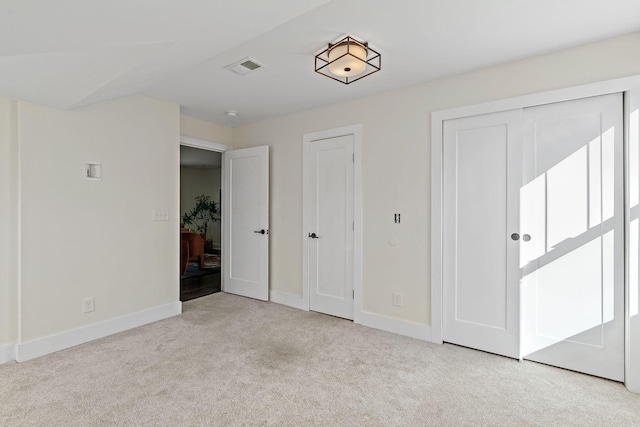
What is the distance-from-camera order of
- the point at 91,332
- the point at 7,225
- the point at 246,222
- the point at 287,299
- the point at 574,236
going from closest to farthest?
the point at 574,236 < the point at 7,225 < the point at 91,332 < the point at 287,299 < the point at 246,222

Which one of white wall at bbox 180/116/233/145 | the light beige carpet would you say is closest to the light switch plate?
white wall at bbox 180/116/233/145

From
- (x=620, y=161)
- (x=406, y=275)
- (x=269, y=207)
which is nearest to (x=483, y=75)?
(x=620, y=161)

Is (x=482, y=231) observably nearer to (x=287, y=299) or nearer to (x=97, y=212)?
(x=287, y=299)

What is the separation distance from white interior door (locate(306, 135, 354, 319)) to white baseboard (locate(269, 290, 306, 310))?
16 centimetres

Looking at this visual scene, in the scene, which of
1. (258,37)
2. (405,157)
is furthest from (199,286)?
(258,37)

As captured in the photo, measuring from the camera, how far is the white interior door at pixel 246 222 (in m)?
4.16

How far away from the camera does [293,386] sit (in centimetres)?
215

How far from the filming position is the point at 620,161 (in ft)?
7.29

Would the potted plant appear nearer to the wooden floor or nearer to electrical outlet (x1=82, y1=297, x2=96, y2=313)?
the wooden floor

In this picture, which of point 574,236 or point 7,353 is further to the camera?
point 7,353

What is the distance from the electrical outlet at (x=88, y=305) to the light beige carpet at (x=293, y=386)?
301mm

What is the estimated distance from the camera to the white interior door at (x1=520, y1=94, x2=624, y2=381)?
224 centimetres

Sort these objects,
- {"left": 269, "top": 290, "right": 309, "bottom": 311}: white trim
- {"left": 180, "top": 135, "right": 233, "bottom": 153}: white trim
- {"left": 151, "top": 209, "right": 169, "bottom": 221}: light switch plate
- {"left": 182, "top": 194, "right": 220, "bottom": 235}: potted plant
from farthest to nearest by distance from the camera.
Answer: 1. {"left": 182, "top": 194, "right": 220, "bottom": 235}: potted plant
2. {"left": 180, "top": 135, "right": 233, "bottom": 153}: white trim
3. {"left": 269, "top": 290, "right": 309, "bottom": 311}: white trim
4. {"left": 151, "top": 209, "right": 169, "bottom": 221}: light switch plate

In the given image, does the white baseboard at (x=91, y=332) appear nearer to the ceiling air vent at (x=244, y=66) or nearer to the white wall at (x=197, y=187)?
the ceiling air vent at (x=244, y=66)
